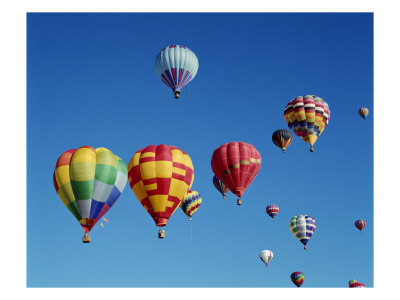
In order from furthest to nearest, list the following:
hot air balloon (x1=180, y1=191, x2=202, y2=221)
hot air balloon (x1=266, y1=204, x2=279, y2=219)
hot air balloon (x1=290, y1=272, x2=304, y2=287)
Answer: hot air balloon (x1=266, y1=204, x2=279, y2=219) < hot air balloon (x1=290, y1=272, x2=304, y2=287) < hot air balloon (x1=180, y1=191, x2=202, y2=221)

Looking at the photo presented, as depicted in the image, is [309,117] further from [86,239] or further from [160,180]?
[86,239]

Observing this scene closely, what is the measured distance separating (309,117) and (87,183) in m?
12.8

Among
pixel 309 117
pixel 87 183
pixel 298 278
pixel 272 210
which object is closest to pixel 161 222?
pixel 87 183

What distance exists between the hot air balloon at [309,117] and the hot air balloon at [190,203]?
730cm

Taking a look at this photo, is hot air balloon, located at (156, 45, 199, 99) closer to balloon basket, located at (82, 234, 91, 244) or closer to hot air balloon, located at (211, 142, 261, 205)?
hot air balloon, located at (211, 142, 261, 205)

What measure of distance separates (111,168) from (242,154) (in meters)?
6.93

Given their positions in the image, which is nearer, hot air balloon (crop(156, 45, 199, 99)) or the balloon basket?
the balloon basket

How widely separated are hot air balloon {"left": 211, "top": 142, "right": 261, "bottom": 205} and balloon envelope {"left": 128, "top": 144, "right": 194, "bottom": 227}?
3.55 metres

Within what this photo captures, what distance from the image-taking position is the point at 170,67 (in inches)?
1126

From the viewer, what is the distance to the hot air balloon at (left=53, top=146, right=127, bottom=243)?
22938 mm

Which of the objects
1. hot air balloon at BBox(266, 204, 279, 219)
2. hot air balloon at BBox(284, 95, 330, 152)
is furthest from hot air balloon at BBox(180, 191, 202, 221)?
hot air balloon at BBox(284, 95, 330, 152)

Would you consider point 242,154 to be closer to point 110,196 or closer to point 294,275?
point 110,196

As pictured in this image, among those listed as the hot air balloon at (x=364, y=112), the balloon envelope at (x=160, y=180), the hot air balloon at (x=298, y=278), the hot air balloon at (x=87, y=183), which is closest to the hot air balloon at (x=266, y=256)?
the hot air balloon at (x=298, y=278)
